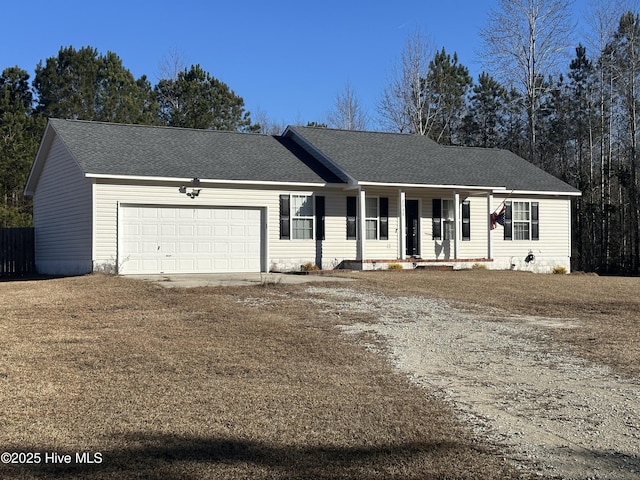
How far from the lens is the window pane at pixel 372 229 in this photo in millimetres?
22844

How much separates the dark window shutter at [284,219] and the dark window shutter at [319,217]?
3.40ft

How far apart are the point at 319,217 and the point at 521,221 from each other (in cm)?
851

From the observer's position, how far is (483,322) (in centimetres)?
1127

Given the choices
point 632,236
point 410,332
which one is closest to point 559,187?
point 632,236

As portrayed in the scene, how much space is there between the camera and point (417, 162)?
982 inches

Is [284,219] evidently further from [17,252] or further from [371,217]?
[17,252]

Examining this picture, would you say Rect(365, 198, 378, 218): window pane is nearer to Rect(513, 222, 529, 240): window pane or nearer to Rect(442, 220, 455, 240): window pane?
Rect(442, 220, 455, 240): window pane

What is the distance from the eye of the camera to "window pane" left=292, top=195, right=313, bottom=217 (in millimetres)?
21875

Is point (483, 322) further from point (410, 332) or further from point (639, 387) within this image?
point (639, 387)

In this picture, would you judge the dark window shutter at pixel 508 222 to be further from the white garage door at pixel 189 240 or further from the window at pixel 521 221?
the white garage door at pixel 189 240

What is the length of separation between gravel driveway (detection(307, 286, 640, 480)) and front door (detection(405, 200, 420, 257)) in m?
11.5

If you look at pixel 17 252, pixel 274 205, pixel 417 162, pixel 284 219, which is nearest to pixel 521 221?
pixel 417 162

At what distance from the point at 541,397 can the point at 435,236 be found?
17662 millimetres

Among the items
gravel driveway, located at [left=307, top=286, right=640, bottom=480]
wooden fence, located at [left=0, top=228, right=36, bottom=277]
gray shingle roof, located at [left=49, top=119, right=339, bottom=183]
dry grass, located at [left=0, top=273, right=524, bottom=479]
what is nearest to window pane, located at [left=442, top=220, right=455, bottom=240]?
gray shingle roof, located at [left=49, top=119, right=339, bottom=183]
